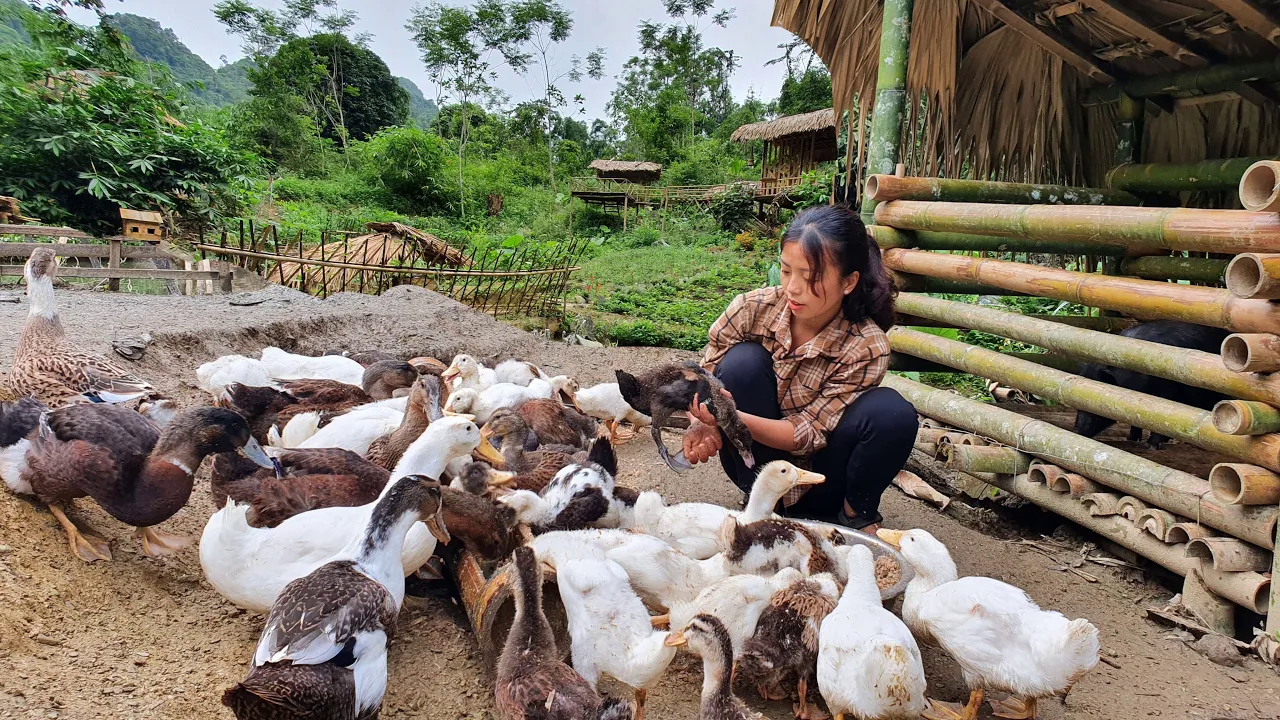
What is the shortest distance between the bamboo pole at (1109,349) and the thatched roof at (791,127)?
781 inches

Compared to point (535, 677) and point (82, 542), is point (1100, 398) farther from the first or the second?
point (82, 542)

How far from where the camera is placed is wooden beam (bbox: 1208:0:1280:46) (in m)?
3.71

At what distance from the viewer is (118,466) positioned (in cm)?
273

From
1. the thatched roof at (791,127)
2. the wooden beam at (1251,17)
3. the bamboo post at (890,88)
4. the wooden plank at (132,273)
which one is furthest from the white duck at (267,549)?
the thatched roof at (791,127)


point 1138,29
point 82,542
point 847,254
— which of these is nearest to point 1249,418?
point 847,254

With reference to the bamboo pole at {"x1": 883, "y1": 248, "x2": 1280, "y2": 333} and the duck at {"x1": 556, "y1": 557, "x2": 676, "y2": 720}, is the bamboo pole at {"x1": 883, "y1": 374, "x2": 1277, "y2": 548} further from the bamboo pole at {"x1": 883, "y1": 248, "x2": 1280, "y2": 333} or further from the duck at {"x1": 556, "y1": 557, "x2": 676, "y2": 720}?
the duck at {"x1": 556, "y1": 557, "x2": 676, "y2": 720}

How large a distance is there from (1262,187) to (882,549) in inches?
79.8

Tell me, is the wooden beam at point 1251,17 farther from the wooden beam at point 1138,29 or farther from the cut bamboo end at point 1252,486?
the cut bamboo end at point 1252,486

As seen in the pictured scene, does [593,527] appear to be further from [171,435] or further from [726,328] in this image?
[171,435]

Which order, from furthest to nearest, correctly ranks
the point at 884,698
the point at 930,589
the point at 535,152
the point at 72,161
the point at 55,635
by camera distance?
the point at 535,152
the point at 72,161
the point at 930,589
the point at 55,635
the point at 884,698

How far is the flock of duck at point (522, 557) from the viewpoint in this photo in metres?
2.06

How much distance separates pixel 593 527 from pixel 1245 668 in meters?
2.66

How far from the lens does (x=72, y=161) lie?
33.8ft

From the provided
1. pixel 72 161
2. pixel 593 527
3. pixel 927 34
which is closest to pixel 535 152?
pixel 72 161
